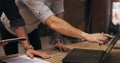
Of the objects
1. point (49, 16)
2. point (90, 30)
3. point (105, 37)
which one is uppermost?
point (49, 16)

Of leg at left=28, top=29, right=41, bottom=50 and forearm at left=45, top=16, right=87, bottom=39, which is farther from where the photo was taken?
leg at left=28, top=29, right=41, bottom=50

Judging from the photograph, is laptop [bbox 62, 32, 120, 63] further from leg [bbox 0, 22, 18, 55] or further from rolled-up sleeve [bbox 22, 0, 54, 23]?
leg [bbox 0, 22, 18, 55]

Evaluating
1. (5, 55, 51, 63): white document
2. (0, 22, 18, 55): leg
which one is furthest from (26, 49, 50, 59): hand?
(0, 22, 18, 55): leg

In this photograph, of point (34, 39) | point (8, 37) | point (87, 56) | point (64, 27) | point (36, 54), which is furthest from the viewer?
point (34, 39)

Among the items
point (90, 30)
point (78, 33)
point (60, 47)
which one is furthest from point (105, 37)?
point (90, 30)

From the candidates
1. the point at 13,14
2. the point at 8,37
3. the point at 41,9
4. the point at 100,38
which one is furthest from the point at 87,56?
the point at 8,37

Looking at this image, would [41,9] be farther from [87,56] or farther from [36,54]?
[87,56]

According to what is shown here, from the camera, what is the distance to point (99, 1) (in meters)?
4.07

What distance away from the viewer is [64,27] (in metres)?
1.60

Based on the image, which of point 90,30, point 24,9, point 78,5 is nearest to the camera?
point 24,9

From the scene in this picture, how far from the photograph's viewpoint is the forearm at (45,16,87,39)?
1.58 metres

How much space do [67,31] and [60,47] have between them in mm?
125

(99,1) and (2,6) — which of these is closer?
(2,6)

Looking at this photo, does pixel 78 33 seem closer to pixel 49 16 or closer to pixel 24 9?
pixel 49 16
